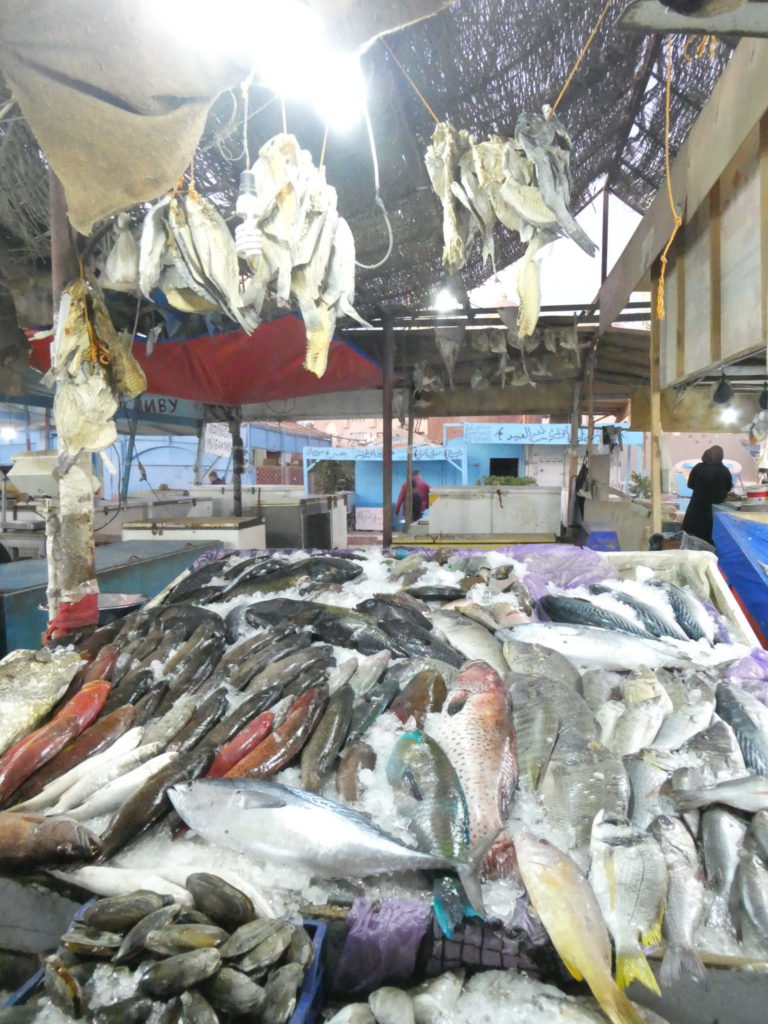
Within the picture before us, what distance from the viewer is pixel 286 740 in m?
1.92

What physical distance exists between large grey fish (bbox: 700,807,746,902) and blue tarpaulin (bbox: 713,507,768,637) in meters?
3.02

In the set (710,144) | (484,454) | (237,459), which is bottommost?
(237,459)

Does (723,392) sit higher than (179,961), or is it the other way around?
(723,392)

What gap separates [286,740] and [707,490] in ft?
23.5

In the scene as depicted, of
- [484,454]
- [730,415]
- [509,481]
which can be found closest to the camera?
[730,415]

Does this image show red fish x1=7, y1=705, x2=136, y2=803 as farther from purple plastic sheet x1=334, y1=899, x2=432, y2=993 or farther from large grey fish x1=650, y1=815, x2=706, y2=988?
large grey fish x1=650, y1=815, x2=706, y2=988

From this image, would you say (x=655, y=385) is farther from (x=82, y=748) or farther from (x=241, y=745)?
(x=82, y=748)

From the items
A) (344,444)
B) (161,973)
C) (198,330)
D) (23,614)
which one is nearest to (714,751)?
(161,973)

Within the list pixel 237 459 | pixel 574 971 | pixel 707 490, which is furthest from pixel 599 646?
pixel 237 459

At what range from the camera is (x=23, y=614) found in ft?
12.2

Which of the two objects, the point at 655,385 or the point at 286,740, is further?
the point at 655,385

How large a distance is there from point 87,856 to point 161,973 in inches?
21.6

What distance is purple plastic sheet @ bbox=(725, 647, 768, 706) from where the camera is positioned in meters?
2.29

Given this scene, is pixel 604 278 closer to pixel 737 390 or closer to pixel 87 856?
pixel 737 390
